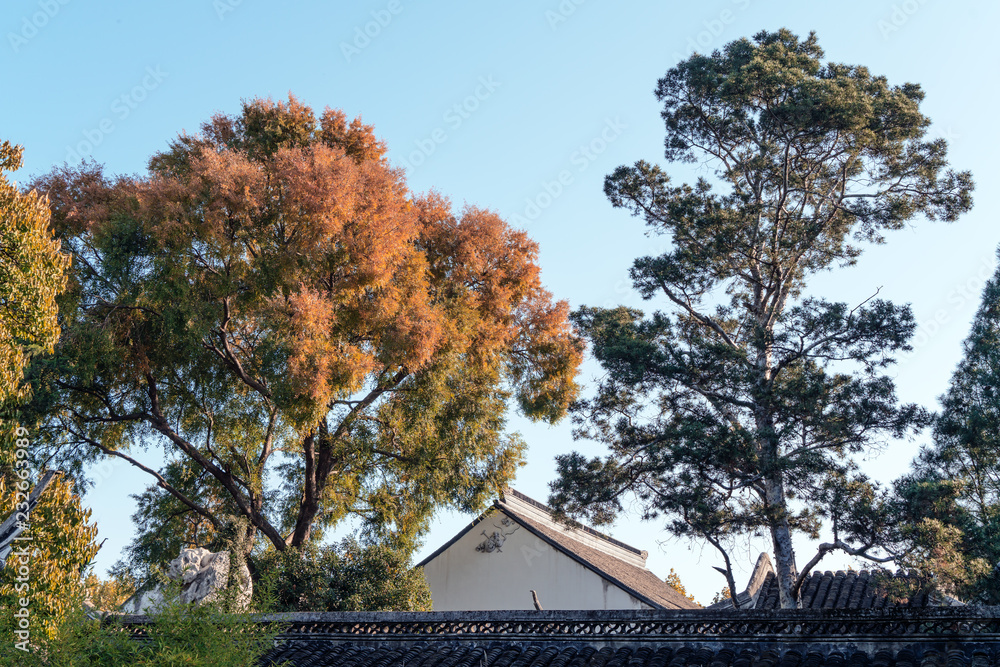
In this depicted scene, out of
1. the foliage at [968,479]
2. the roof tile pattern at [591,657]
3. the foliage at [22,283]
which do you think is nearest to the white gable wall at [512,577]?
the foliage at [968,479]

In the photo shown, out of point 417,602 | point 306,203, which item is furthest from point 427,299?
point 417,602

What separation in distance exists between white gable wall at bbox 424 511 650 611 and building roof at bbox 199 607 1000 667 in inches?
314

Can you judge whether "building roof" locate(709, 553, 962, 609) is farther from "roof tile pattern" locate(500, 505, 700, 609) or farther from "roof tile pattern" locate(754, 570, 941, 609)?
"roof tile pattern" locate(500, 505, 700, 609)

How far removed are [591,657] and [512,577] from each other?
9.37 meters

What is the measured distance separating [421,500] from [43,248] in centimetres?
931

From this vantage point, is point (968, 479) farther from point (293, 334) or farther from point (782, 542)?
point (293, 334)

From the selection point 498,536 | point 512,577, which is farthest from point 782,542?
point 498,536

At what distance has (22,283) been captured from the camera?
7.27 meters

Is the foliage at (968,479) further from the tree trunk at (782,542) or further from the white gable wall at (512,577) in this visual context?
the white gable wall at (512,577)

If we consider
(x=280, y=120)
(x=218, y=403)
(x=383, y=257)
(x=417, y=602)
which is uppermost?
(x=280, y=120)

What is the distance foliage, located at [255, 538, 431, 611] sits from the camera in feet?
42.3

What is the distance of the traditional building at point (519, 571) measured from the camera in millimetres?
16156

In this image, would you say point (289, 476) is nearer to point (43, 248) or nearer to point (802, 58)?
point (43, 248)

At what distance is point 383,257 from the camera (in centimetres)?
1434
